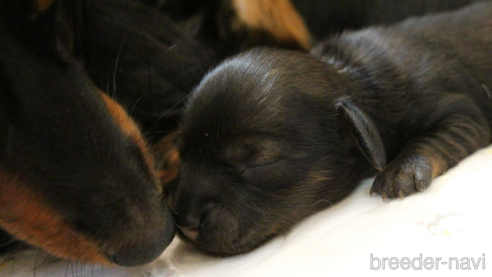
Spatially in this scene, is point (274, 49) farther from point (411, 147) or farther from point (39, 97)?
point (39, 97)

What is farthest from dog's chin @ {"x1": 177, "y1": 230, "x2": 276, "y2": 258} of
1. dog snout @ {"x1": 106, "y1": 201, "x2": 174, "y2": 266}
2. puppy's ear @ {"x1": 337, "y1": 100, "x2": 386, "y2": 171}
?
puppy's ear @ {"x1": 337, "y1": 100, "x2": 386, "y2": 171}

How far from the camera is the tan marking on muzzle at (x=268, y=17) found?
79.4 inches

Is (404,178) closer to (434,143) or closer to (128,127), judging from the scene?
(434,143)

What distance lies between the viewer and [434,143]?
6.16 ft

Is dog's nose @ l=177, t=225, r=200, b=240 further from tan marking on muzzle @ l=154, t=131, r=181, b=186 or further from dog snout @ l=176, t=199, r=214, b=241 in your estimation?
tan marking on muzzle @ l=154, t=131, r=181, b=186

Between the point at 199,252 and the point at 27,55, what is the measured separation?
746 millimetres

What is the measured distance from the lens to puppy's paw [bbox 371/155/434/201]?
1.67 meters

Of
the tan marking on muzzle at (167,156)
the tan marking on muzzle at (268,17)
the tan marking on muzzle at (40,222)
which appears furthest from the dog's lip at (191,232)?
the tan marking on muzzle at (268,17)

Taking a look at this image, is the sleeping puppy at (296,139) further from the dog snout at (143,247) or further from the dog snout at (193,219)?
the dog snout at (143,247)

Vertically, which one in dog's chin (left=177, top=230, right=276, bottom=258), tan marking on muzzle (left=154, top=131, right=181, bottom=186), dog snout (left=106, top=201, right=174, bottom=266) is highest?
dog snout (left=106, top=201, right=174, bottom=266)

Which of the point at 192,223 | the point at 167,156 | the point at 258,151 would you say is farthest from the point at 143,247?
the point at 167,156

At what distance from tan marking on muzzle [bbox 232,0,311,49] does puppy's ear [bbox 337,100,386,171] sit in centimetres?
54

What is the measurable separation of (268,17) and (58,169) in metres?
1.12

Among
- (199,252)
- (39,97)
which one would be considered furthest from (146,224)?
(39,97)
